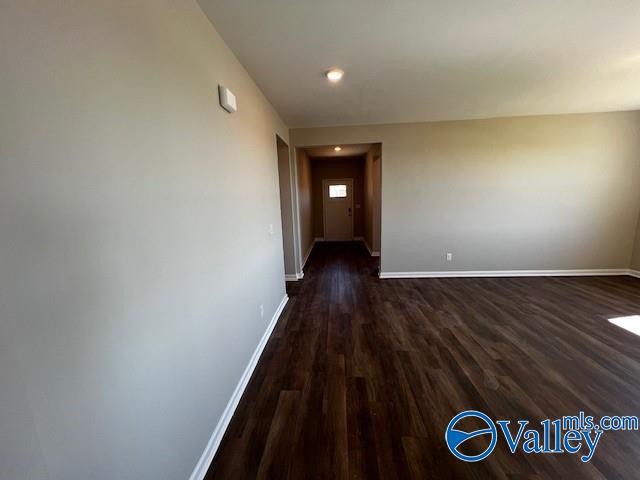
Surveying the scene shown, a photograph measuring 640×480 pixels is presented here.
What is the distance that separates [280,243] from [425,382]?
84.4 inches

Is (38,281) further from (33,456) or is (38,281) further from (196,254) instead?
(196,254)

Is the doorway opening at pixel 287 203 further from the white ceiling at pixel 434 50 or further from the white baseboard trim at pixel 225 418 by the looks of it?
the white baseboard trim at pixel 225 418

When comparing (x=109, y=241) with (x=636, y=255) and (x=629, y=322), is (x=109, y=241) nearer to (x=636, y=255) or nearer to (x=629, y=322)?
(x=629, y=322)

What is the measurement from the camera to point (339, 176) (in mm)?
7391

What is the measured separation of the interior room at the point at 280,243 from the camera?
66 centimetres

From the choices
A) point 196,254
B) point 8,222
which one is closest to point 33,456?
point 8,222

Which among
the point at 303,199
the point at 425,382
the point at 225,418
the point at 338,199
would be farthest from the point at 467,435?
the point at 338,199

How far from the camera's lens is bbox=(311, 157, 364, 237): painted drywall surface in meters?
7.29

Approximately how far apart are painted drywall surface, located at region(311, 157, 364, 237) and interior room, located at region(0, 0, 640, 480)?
132 inches

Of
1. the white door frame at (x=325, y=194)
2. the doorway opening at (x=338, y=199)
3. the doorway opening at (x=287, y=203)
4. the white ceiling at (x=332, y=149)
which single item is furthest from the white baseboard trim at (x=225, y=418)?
the white door frame at (x=325, y=194)

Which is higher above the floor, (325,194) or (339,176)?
(339,176)

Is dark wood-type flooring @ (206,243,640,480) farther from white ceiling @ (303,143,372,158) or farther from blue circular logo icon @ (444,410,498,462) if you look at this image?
white ceiling @ (303,143,372,158)

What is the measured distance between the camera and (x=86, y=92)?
0.75 m

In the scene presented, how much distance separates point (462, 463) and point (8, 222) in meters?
2.03
